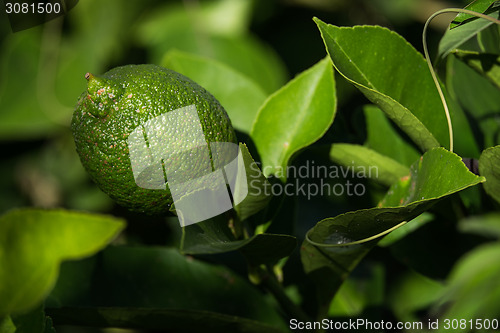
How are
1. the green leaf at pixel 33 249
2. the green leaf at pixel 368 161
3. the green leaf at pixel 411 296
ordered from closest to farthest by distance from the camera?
1. the green leaf at pixel 33 249
2. the green leaf at pixel 368 161
3. the green leaf at pixel 411 296

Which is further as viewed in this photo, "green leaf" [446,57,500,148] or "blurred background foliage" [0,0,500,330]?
"blurred background foliage" [0,0,500,330]

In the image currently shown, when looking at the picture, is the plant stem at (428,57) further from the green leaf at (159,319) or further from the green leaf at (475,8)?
the green leaf at (159,319)

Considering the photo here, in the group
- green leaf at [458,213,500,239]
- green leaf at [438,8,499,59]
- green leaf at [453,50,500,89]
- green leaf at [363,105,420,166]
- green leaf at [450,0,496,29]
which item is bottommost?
green leaf at [458,213,500,239]

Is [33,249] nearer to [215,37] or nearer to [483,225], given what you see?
[483,225]

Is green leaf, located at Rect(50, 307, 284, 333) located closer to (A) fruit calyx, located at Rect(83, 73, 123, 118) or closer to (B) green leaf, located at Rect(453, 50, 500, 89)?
(A) fruit calyx, located at Rect(83, 73, 123, 118)

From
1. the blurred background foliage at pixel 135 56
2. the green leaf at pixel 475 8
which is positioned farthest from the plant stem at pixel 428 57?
the blurred background foliage at pixel 135 56

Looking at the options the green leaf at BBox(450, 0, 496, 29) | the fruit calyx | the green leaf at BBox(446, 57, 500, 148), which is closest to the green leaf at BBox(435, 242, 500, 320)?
the green leaf at BBox(446, 57, 500, 148)

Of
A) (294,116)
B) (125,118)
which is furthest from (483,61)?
(125,118)
